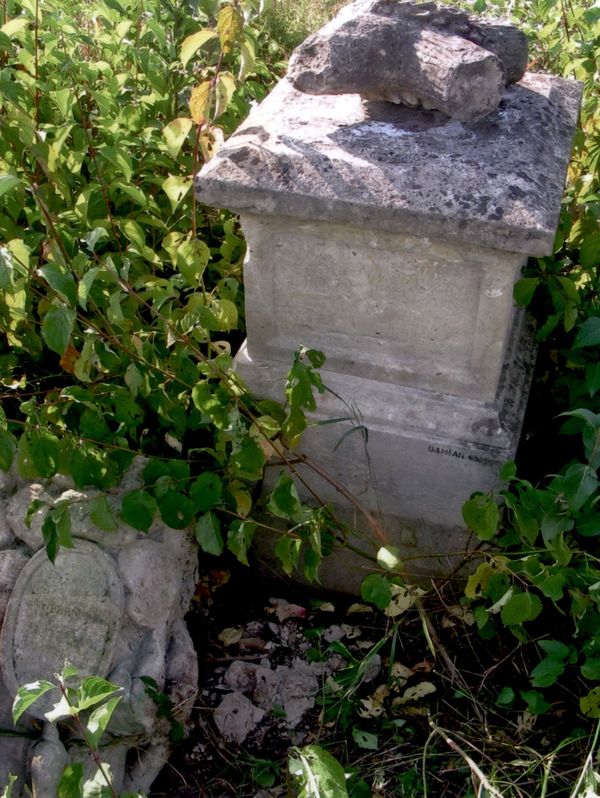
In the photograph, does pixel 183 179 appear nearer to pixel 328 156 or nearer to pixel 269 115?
pixel 269 115

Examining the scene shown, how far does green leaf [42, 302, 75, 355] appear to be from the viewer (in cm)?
167

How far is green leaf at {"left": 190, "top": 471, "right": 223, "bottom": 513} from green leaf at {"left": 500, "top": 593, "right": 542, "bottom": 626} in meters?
0.67

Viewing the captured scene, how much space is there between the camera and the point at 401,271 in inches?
76.6

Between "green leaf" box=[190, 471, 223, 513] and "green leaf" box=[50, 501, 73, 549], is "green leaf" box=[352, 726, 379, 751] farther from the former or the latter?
"green leaf" box=[50, 501, 73, 549]

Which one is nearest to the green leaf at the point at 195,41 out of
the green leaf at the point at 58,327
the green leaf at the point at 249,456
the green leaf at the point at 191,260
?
the green leaf at the point at 191,260

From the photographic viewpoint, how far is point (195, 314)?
6.40ft

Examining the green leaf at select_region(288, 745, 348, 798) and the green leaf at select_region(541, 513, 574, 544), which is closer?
the green leaf at select_region(288, 745, 348, 798)

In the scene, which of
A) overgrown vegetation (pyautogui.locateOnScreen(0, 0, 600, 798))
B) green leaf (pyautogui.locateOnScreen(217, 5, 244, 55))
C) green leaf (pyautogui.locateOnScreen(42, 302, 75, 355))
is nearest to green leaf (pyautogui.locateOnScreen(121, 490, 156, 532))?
overgrown vegetation (pyautogui.locateOnScreen(0, 0, 600, 798))

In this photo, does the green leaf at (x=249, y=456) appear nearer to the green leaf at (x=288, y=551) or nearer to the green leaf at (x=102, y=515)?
the green leaf at (x=288, y=551)

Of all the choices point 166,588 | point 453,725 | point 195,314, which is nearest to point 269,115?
point 195,314

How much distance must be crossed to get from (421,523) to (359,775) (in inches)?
24.7

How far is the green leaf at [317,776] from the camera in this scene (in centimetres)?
149

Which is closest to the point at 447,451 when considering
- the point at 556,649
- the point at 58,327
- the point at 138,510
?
the point at 556,649

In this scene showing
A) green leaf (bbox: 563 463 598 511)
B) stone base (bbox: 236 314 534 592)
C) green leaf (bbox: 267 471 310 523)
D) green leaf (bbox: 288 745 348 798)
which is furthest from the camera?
stone base (bbox: 236 314 534 592)
